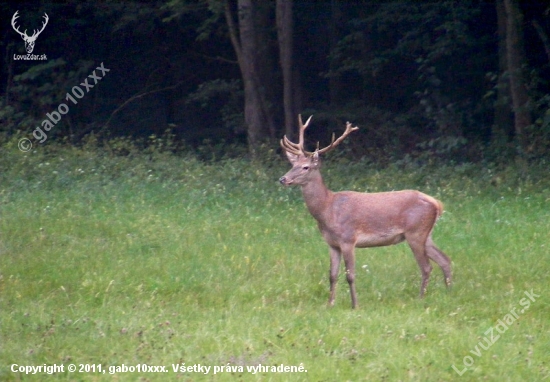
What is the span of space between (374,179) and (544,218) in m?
3.79

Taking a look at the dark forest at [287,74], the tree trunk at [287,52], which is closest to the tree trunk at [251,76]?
the dark forest at [287,74]

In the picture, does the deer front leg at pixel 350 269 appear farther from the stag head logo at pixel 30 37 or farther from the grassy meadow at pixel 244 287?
the stag head logo at pixel 30 37

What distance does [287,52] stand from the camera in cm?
1903

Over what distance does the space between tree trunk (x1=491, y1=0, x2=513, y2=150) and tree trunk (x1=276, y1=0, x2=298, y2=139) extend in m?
4.44

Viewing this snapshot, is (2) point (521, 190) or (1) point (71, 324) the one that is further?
(2) point (521, 190)

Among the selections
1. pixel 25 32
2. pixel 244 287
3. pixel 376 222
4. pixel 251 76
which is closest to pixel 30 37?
pixel 25 32

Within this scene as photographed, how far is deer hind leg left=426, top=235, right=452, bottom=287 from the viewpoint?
8.35 meters

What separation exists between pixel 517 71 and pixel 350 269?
898cm

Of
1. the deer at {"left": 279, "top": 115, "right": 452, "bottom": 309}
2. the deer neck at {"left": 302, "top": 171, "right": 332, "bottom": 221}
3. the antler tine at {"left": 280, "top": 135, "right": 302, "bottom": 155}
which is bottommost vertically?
the deer at {"left": 279, "top": 115, "right": 452, "bottom": 309}

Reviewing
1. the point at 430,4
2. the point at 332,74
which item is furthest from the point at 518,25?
the point at 332,74

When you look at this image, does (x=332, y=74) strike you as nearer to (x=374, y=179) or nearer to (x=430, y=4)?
(x=430, y=4)

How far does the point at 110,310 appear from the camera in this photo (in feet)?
23.9

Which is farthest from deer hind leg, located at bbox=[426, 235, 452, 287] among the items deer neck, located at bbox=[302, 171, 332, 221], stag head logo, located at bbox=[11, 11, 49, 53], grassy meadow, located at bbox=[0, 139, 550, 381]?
stag head logo, located at bbox=[11, 11, 49, 53]

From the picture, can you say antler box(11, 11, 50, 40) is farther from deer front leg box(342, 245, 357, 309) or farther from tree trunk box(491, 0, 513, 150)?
deer front leg box(342, 245, 357, 309)
